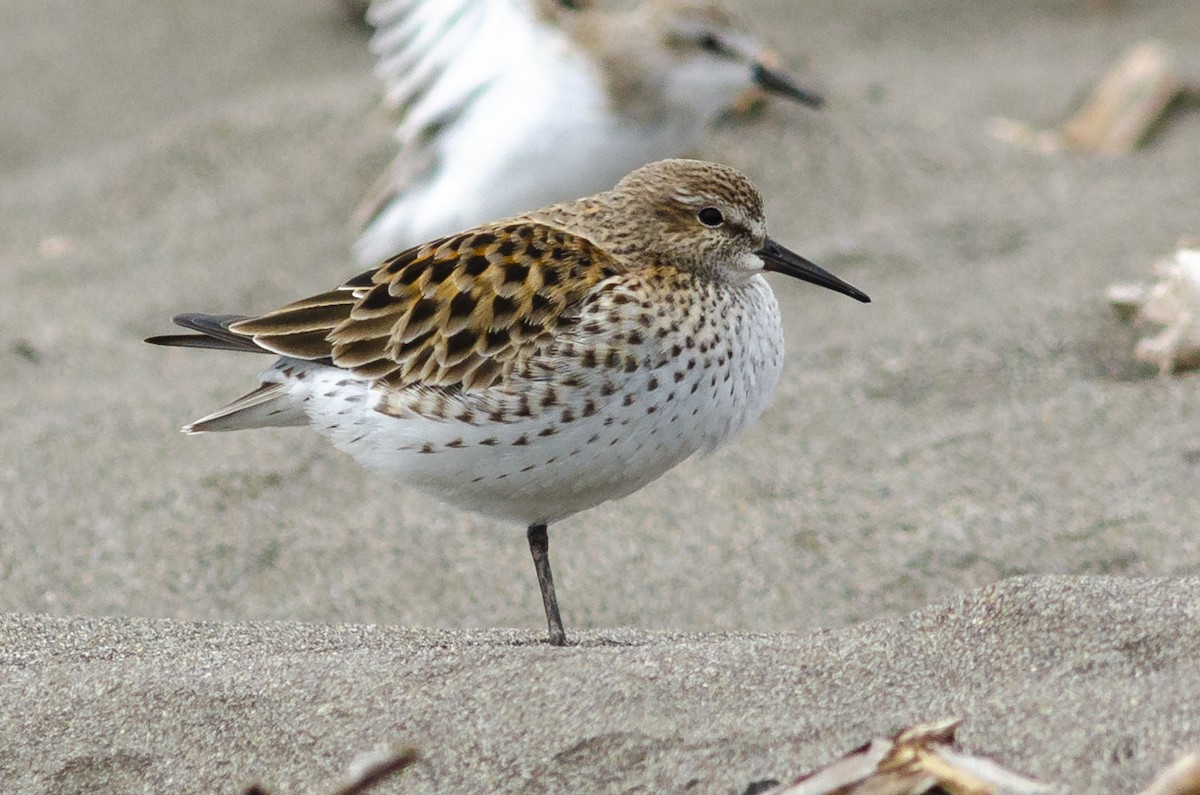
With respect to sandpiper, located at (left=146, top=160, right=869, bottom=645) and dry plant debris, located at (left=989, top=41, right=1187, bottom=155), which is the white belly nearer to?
sandpiper, located at (left=146, top=160, right=869, bottom=645)

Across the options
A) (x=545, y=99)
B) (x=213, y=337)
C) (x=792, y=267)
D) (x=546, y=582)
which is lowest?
(x=546, y=582)

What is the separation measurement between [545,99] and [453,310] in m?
2.60

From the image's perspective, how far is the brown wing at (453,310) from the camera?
2994mm

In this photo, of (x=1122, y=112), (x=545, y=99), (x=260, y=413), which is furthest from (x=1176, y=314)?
(x=260, y=413)

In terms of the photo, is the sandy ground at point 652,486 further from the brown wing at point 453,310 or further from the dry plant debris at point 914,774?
the brown wing at point 453,310

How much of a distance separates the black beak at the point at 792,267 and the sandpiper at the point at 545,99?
2238 mm

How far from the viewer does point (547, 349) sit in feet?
9.63

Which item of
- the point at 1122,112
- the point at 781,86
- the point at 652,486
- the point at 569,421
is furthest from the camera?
the point at 1122,112

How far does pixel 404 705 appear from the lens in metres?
2.58

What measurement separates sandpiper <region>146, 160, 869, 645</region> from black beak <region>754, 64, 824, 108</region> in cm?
254

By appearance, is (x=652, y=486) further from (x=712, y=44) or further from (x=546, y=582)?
(x=712, y=44)

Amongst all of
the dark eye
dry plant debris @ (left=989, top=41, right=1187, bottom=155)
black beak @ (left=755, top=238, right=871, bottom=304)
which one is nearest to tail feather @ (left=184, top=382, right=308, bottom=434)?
black beak @ (left=755, top=238, right=871, bottom=304)

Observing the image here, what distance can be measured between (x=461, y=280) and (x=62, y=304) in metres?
3.16

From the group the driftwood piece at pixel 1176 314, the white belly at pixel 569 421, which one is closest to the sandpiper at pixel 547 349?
the white belly at pixel 569 421
